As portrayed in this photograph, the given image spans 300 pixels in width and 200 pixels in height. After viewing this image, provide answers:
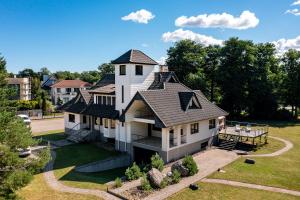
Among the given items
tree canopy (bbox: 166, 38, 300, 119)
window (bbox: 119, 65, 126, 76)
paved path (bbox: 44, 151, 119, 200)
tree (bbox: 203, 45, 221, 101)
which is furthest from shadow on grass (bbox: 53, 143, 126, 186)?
tree (bbox: 203, 45, 221, 101)

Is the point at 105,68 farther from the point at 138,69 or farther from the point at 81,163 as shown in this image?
the point at 81,163

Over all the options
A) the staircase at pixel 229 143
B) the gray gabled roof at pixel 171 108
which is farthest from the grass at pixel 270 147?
the gray gabled roof at pixel 171 108

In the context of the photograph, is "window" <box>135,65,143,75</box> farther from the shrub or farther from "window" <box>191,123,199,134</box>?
the shrub

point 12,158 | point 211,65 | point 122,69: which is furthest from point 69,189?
point 211,65

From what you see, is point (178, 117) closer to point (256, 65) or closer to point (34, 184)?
point (34, 184)

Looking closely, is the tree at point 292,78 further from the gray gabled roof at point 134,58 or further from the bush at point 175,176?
the bush at point 175,176

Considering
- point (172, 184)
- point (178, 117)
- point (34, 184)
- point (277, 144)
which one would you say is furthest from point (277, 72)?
point (34, 184)
